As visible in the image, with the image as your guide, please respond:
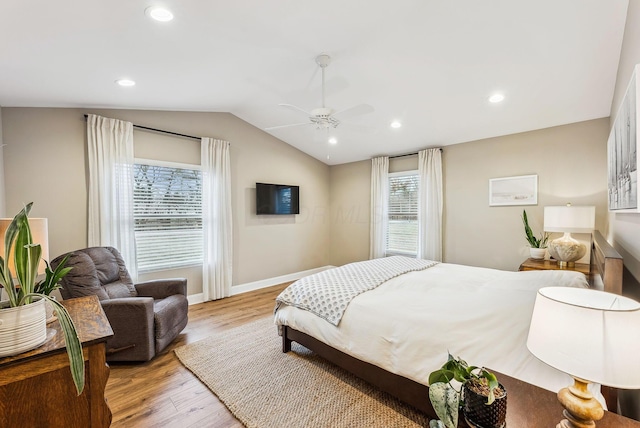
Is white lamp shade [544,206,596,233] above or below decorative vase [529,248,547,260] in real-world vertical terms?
above

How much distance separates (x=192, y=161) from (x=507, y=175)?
4.73m

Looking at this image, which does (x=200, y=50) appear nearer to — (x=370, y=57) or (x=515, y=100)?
(x=370, y=57)

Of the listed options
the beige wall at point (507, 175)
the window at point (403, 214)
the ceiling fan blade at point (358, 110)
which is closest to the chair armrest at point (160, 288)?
the ceiling fan blade at point (358, 110)

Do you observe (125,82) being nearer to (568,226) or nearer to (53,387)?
(53,387)

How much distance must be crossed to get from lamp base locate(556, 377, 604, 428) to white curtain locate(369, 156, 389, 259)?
15.1 feet

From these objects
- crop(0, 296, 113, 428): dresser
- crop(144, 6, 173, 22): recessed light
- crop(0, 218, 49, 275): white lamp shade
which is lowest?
crop(0, 296, 113, 428): dresser

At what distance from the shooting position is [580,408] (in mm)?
850

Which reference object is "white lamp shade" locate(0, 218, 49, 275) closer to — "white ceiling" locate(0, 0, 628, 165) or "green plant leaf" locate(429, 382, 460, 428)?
"white ceiling" locate(0, 0, 628, 165)

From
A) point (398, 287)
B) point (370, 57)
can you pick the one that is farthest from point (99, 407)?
point (370, 57)

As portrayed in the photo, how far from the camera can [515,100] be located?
322 cm

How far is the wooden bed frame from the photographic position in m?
1.46

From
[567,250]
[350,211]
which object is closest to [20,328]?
[567,250]

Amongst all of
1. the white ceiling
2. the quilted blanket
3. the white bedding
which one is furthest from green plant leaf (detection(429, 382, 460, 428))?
the white ceiling

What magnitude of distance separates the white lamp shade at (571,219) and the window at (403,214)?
83.6 inches
